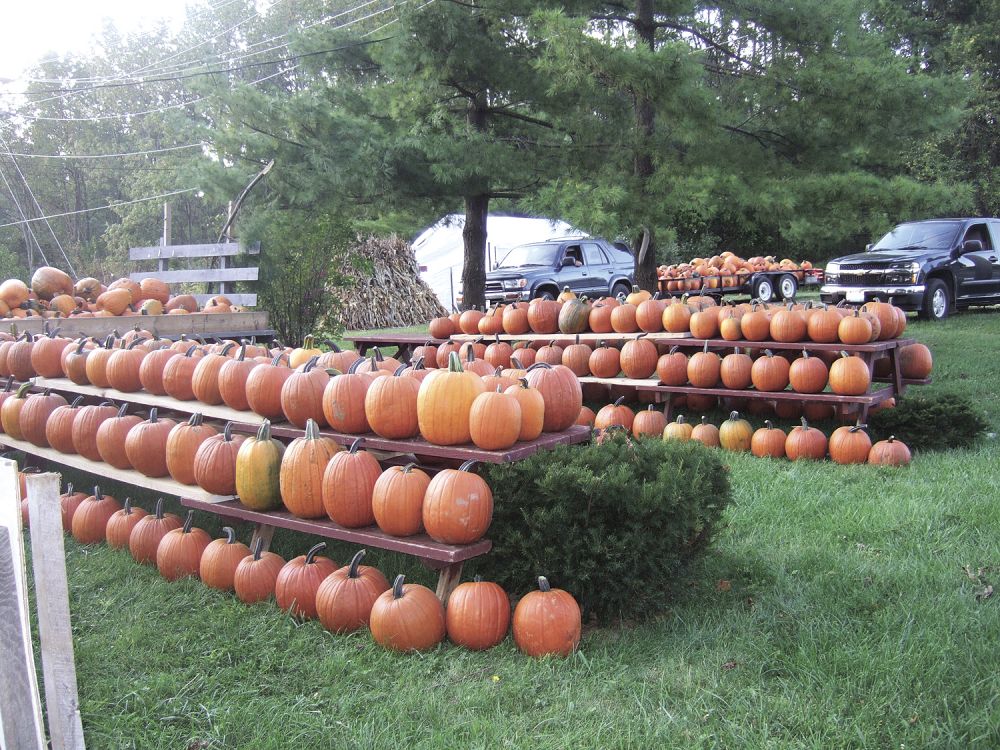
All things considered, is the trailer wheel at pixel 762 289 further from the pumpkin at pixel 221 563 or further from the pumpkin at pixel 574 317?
the pumpkin at pixel 221 563

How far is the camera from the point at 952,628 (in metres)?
3.28

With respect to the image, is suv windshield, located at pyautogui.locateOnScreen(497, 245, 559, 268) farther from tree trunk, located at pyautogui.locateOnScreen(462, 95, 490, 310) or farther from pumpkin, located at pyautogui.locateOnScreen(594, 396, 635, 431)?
pumpkin, located at pyautogui.locateOnScreen(594, 396, 635, 431)

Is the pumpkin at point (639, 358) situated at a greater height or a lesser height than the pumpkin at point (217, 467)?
greater

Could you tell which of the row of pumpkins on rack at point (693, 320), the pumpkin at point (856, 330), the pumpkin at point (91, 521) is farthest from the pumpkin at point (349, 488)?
the pumpkin at point (856, 330)

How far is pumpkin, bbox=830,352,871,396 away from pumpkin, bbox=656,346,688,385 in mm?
1272

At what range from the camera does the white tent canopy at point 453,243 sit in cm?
2373

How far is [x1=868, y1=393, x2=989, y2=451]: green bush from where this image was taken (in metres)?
6.49

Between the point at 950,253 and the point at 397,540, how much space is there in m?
13.7

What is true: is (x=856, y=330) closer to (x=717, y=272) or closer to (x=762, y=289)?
(x=717, y=272)

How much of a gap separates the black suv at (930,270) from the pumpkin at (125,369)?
12.1 m

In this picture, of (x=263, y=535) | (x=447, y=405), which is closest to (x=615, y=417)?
(x=447, y=405)

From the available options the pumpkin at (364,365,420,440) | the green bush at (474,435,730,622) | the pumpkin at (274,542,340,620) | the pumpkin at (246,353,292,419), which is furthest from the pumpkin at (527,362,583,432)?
the pumpkin at (246,353,292,419)

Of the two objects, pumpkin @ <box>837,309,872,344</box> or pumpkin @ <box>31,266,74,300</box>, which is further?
pumpkin @ <box>31,266,74,300</box>

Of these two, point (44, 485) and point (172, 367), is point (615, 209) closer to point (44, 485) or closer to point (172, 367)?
point (172, 367)
